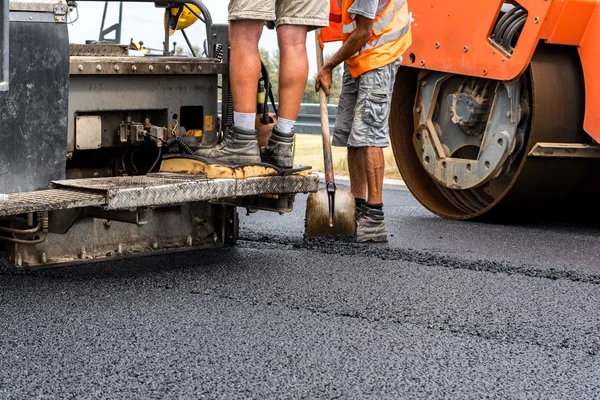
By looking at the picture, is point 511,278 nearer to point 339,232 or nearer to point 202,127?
point 339,232

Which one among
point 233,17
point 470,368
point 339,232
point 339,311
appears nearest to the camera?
point 470,368

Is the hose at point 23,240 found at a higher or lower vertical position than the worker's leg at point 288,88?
lower

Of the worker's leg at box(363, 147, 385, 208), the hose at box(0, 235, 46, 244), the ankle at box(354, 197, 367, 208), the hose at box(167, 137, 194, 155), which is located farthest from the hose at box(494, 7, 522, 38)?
the hose at box(0, 235, 46, 244)

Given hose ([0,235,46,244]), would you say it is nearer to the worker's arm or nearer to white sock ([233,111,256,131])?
white sock ([233,111,256,131])

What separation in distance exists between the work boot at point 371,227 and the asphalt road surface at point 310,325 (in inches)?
6.5

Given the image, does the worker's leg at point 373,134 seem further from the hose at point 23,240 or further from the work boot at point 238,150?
the hose at point 23,240

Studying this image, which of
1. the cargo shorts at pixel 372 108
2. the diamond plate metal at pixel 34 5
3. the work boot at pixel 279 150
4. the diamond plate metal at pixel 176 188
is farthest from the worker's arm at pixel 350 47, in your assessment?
the diamond plate metal at pixel 34 5

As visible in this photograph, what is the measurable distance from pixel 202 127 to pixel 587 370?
226 cm

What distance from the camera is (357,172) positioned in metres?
5.85

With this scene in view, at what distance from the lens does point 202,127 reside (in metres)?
4.82

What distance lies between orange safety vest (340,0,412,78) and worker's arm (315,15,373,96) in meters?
0.06

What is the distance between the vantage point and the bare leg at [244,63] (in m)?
4.62

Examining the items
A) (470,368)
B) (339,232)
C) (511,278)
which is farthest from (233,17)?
(470,368)

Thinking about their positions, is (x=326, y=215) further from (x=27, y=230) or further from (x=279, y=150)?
(x=27, y=230)
